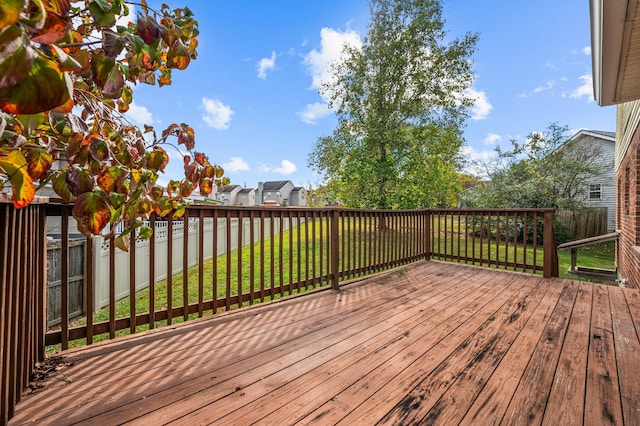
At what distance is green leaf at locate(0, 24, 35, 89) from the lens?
40cm

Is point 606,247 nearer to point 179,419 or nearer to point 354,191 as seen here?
point 354,191

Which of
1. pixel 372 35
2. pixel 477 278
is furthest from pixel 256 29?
pixel 477 278

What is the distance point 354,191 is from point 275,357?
7.77 meters

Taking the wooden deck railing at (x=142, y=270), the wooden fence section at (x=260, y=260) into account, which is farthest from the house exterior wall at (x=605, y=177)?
the wooden deck railing at (x=142, y=270)

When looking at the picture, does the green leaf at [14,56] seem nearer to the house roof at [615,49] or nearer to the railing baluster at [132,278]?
the railing baluster at [132,278]

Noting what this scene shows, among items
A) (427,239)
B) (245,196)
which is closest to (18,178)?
(427,239)

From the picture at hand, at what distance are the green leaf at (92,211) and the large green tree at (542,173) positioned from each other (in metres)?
11.9

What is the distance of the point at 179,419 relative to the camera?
1.21 meters

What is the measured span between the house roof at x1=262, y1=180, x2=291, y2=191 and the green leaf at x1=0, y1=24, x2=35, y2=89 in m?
40.3

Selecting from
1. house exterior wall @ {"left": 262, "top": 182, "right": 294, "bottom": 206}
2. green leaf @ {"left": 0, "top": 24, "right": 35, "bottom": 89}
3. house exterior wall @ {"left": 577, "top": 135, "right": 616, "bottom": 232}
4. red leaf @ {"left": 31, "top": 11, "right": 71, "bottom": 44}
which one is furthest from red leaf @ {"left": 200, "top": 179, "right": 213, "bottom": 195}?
house exterior wall @ {"left": 262, "top": 182, "right": 294, "bottom": 206}

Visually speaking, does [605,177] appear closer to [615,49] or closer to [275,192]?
[615,49]

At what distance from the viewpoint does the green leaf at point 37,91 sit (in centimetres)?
46

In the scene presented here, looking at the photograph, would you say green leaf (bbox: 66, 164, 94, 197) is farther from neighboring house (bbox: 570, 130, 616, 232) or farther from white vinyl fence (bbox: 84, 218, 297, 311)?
neighboring house (bbox: 570, 130, 616, 232)

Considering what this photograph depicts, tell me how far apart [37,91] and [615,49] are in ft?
11.7
